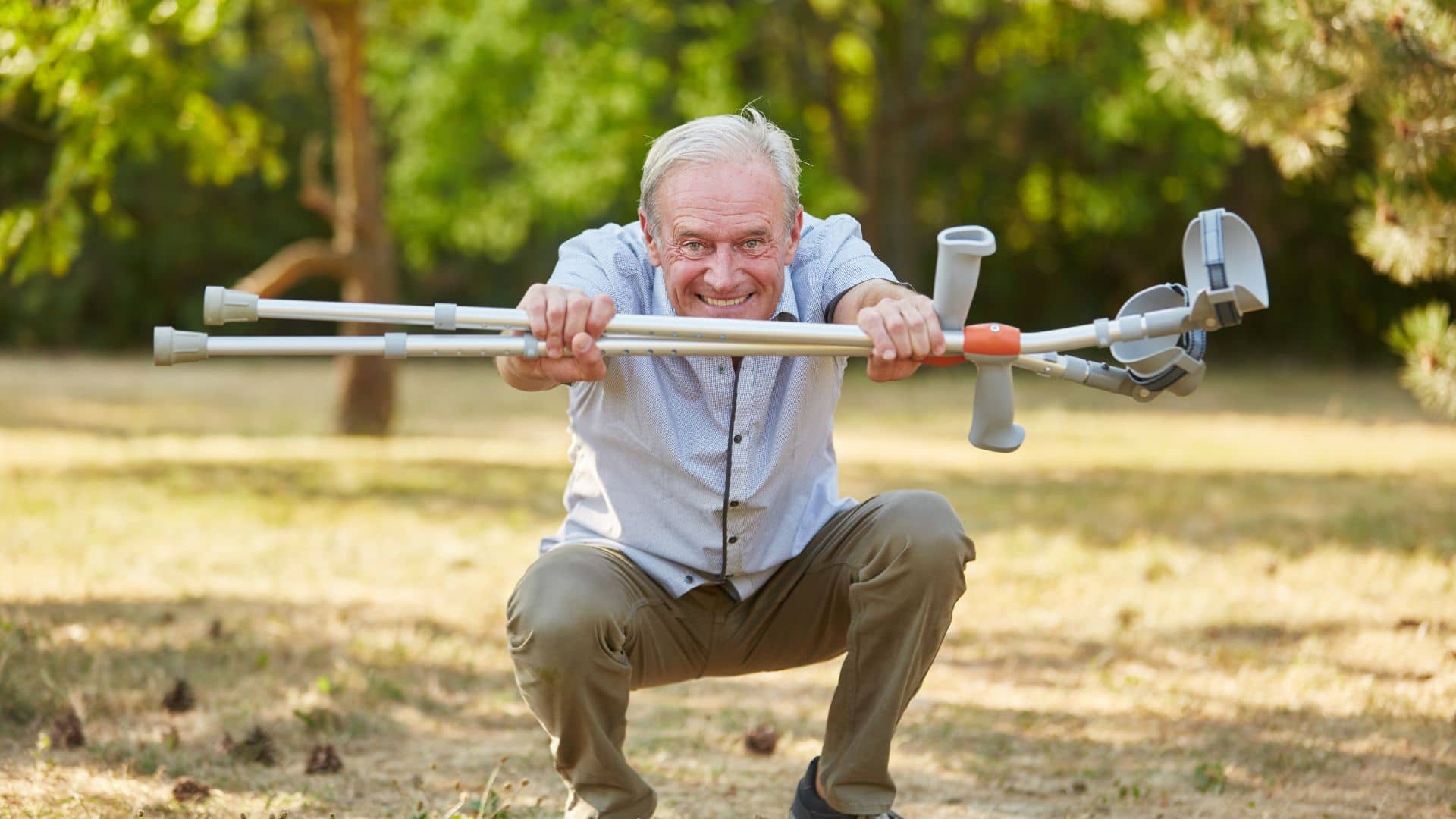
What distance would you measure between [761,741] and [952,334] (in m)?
1.65

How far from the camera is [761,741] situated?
4.10m

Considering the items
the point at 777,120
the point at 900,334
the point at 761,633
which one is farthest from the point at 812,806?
the point at 777,120

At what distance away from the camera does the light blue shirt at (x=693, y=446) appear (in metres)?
3.14

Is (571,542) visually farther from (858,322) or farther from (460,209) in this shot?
(460,209)

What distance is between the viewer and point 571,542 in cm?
315

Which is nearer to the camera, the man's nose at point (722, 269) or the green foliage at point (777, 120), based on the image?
the man's nose at point (722, 269)

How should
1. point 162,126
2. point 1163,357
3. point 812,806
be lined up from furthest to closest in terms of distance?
1. point 162,126
2. point 812,806
3. point 1163,357

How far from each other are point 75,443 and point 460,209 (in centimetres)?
894

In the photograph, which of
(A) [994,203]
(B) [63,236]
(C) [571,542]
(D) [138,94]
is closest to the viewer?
(C) [571,542]

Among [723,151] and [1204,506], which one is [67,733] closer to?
[723,151]

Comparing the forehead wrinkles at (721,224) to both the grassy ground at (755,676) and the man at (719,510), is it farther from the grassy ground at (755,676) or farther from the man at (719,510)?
the grassy ground at (755,676)

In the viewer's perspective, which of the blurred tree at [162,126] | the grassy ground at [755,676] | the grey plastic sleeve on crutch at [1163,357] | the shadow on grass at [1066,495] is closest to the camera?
the grey plastic sleeve on crutch at [1163,357]

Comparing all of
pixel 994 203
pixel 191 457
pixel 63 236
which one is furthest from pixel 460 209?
pixel 63 236

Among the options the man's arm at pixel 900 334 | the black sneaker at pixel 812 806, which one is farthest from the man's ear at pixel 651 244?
the black sneaker at pixel 812 806
